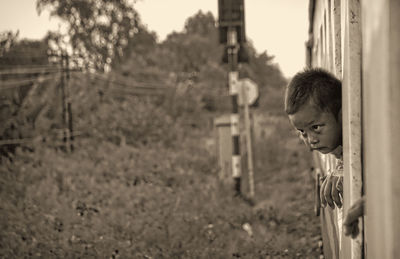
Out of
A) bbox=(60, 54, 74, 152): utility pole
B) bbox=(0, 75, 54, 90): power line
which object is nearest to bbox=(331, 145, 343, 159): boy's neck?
bbox=(60, 54, 74, 152): utility pole

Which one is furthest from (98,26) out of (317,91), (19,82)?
(317,91)

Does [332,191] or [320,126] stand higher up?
[320,126]

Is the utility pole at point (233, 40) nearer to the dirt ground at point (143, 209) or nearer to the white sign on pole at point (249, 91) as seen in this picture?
the white sign on pole at point (249, 91)

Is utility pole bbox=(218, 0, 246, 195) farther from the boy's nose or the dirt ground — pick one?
the boy's nose

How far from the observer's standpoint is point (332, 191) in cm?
186

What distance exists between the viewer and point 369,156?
1.04 m

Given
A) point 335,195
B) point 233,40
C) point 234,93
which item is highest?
point 233,40

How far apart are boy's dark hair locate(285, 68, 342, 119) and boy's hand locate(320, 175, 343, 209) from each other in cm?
24

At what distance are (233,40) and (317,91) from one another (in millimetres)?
6484

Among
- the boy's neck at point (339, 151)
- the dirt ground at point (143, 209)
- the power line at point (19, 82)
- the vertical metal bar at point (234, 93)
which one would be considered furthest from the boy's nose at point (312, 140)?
the power line at point (19, 82)

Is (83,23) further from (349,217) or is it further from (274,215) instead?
(349,217)

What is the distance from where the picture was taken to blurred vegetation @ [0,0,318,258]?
501 centimetres

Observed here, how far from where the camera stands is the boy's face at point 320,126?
184cm

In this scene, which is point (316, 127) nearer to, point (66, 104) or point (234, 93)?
point (234, 93)
